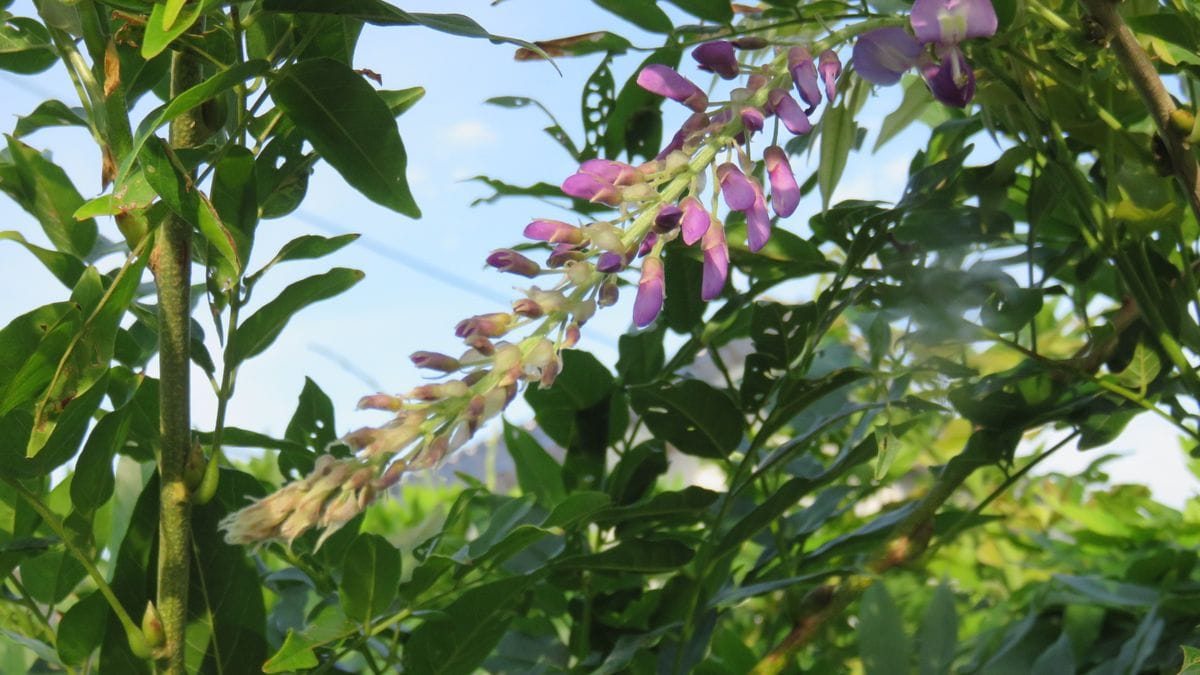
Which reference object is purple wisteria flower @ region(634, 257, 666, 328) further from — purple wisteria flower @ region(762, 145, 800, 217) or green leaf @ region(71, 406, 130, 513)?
green leaf @ region(71, 406, 130, 513)

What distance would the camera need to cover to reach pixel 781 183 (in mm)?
366

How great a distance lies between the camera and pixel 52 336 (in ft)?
1.27

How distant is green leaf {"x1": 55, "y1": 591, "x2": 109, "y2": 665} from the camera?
46cm

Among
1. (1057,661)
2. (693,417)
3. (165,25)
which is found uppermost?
(165,25)

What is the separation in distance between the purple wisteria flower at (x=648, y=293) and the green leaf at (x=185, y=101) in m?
0.14

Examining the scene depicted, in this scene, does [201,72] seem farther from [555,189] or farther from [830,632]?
[830,632]

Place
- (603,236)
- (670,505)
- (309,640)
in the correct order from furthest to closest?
(670,505) < (309,640) < (603,236)

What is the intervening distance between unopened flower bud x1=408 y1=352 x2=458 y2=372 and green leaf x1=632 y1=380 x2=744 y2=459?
0.21 metres

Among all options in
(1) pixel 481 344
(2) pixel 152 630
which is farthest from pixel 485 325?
(2) pixel 152 630

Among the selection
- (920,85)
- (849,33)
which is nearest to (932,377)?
(920,85)

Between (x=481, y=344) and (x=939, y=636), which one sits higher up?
(x=481, y=344)

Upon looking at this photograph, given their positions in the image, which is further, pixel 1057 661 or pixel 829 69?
pixel 1057 661

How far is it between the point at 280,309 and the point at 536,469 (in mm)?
212

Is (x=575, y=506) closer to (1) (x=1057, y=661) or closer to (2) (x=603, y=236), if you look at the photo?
(2) (x=603, y=236)
